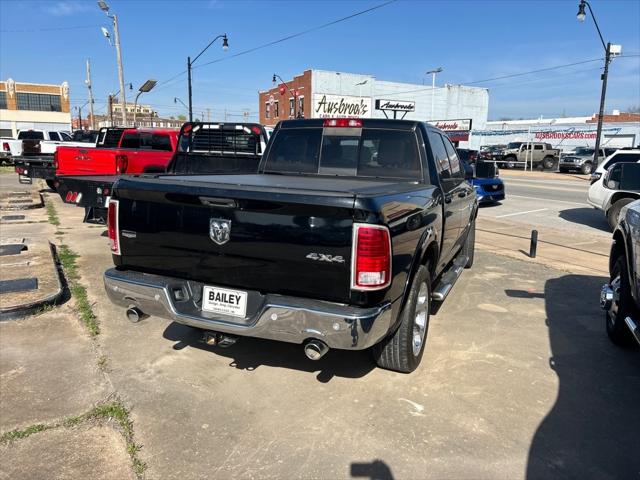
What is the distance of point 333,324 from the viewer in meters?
2.98

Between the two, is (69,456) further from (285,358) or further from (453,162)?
(453,162)

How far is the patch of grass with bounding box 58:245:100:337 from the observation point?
4.89 metres

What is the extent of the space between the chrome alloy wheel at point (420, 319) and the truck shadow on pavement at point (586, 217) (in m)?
9.32

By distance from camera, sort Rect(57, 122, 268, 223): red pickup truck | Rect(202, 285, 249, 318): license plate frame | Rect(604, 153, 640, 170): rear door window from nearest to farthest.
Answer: Rect(202, 285, 249, 318): license plate frame → Rect(57, 122, 268, 223): red pickup truck → Rect(604, 153, 640, 170): rear door window

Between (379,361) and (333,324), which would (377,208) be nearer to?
(333,324)

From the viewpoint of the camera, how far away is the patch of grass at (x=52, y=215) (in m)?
10.6

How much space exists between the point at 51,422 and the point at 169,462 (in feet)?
3.20

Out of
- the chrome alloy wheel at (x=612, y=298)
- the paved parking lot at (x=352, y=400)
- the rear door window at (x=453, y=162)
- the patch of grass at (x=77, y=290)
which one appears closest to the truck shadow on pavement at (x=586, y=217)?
the rear door window at (x=453, y=162)

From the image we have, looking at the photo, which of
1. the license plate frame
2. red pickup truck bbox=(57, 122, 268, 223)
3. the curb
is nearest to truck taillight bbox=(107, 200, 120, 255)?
the license plate frame

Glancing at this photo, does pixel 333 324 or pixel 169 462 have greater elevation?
pixel 333 324

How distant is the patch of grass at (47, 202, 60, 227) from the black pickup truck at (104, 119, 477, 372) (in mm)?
7971

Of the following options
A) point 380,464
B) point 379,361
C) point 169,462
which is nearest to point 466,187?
point 379,361

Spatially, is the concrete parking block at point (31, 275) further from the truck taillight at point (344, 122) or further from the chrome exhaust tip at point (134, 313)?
the truck taillight at point (344, 122)

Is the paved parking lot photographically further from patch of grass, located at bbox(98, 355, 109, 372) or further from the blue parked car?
the blue parked car
